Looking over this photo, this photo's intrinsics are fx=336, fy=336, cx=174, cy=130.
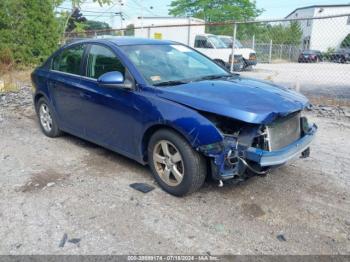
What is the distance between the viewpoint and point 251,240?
2.95 metres

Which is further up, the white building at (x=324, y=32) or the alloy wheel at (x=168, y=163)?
the white building at (x=324, y=32)

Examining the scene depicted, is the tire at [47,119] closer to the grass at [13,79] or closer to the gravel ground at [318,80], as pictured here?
the grass at [13,79]

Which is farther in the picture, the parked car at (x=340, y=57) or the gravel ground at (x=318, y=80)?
the parked car at (x=340, y=57)

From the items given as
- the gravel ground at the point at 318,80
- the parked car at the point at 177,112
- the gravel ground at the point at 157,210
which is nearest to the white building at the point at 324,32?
the gravel ground at the point at 318,80

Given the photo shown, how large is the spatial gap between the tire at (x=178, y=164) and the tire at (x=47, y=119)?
2465 millimetres

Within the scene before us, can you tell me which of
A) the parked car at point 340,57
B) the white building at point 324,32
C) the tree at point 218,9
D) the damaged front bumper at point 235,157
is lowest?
the damaged front bumper at point 235,157

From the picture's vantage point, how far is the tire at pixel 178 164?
11.1 ft

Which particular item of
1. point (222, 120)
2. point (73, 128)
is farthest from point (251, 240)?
point (73, 128)

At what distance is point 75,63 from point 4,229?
2596mm

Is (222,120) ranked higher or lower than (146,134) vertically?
higher

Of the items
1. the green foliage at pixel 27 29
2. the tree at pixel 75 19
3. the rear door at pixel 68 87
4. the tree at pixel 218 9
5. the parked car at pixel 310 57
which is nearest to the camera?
the rear door at pixel 68 87

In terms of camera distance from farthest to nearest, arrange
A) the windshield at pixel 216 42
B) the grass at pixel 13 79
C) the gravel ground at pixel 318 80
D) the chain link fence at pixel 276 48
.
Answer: the windshield at pixel 216 42, the chain link fence at pixel 276 48, the grass at pixel 13 79, the gravel ground at pixel 318 80

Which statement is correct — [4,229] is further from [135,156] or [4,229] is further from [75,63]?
[75,63]

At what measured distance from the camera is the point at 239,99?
334cm
